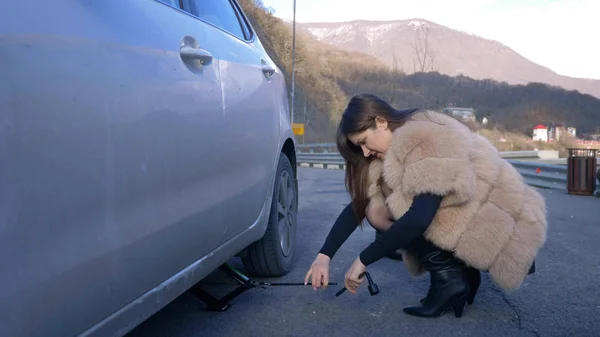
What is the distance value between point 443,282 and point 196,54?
1.55 meters

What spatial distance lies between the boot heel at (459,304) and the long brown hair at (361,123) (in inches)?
23.4

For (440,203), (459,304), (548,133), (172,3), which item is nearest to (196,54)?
(172,3)

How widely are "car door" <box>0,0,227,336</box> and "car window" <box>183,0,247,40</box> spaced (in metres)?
0.52

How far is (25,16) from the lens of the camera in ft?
4.18

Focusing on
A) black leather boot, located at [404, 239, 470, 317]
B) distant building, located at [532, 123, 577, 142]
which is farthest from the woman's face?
distant building, located at [532, 123, 577, 142]

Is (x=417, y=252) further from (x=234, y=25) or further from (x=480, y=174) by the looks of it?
(x=234, y=25)

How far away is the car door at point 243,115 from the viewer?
2543 millimetres

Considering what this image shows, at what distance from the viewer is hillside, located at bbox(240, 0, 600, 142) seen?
55.0 meters

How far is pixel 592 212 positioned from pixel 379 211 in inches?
221

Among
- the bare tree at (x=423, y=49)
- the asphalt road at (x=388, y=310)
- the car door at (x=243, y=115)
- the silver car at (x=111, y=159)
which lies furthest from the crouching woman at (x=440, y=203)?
the bare tree at (x=423, y=49)

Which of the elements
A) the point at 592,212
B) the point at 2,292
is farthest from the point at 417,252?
the point at 592,212

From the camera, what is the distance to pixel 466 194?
2578 mm

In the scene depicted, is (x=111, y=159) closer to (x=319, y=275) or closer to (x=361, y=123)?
(x=319, y=275)

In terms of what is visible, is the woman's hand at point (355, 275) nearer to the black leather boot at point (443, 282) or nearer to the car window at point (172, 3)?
the black leather boot at point (443, 282)
